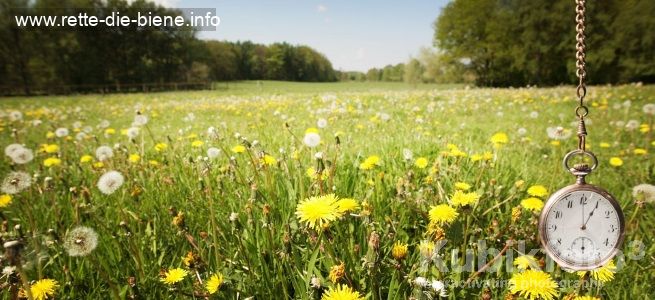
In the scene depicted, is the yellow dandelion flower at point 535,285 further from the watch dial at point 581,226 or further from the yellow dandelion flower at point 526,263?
the watch dial at point 581,226

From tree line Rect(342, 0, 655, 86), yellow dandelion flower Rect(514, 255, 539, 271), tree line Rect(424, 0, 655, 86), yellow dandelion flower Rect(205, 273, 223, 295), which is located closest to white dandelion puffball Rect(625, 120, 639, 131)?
yellow dandelion flower Rect(514, 255, 539, 271)

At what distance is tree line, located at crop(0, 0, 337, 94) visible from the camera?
43188 millimetres

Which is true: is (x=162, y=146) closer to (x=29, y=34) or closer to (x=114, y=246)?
(x=114, y=246)

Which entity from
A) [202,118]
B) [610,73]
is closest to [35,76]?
[202,118]

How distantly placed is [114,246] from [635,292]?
106 inches

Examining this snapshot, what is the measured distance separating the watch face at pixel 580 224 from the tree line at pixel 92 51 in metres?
48.6

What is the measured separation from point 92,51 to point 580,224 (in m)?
63.4

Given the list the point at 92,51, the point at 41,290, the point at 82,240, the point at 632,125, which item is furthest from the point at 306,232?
the point at 92,51

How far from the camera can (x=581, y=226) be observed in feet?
5.49

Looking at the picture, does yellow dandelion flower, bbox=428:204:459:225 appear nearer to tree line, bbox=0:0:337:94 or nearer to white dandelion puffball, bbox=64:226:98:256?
white dandelion puffball, bbox=64:226:98:256

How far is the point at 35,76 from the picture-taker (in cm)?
4859

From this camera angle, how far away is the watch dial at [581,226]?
63.8 inches

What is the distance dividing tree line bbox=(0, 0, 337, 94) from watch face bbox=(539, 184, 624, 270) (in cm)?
4863

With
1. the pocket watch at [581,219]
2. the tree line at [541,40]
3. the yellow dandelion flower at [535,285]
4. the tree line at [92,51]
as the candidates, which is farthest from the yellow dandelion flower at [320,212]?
the tree line at [92,51]
